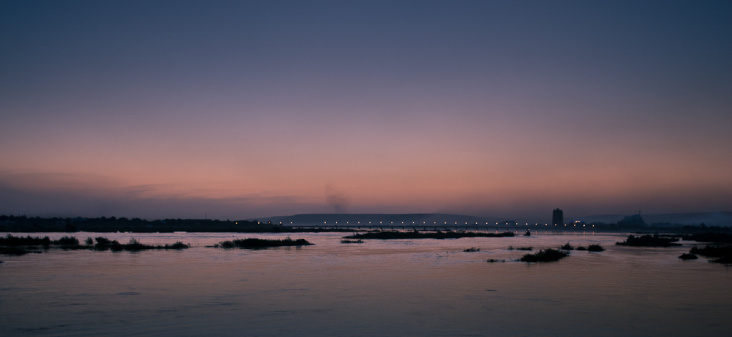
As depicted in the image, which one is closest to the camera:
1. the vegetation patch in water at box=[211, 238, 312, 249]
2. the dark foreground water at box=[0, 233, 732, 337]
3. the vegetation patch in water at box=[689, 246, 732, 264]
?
the dark foreground water at box=[0, 233, 732, 337]

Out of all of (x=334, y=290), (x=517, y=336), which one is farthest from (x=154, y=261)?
(x=517, y=336)

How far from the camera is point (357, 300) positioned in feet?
78.5

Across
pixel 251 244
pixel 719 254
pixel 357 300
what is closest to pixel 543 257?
pixel 719 254

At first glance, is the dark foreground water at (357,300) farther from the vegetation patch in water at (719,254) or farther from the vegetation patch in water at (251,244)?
the vegetation patch in water at (251,244)

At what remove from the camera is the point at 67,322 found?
1827 cm

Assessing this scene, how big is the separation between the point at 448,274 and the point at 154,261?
23.7 meters

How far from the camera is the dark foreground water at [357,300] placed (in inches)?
707

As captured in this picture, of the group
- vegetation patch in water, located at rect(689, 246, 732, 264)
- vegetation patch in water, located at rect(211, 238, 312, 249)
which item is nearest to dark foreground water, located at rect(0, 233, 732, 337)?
vegetation patch in water, located at rect(689, 246, 732, 264)

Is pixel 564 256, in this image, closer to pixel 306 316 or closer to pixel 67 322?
pixel 306 316

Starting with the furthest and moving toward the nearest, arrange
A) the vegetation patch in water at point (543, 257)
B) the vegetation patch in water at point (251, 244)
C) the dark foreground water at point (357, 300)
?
the vegetation patch in water at point (251, 244) < the vegetation patch in water at point (543, 257) < the dark foreground water at point (357, 300)

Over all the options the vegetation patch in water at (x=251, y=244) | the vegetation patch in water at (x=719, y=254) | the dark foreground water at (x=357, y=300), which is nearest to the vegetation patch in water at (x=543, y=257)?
the dark foreground water at (x=357, y=300)

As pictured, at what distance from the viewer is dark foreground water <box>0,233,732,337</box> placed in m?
18.0

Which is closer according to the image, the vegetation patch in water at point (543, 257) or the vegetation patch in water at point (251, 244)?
the vegetation patch in water at point (543, 257)

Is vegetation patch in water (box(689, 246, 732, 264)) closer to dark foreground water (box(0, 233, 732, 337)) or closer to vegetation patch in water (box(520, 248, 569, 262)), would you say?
dark foreground water (box(0, 233, 732, 337))
